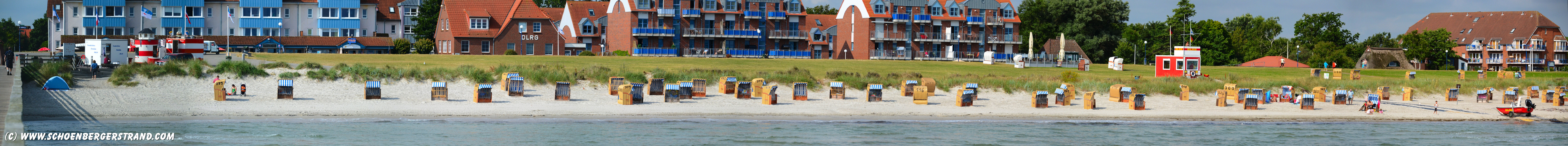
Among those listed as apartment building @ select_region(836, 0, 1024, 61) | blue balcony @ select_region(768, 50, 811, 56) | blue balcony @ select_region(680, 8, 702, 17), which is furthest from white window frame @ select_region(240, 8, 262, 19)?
apartment building @ select_region(836, 0, 1024, 61)

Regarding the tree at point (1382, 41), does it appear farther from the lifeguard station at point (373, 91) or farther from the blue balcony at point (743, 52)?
the lifeguard station at point (373, 91)

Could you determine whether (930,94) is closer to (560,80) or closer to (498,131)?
(560,80)

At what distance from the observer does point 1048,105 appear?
2797 centimetres

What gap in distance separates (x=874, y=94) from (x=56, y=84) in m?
19.5

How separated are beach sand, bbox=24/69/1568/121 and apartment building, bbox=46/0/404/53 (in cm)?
5692

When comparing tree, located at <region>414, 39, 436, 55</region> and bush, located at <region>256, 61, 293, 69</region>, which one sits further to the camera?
tree, located at <region>414, 39, 436, 55</region>

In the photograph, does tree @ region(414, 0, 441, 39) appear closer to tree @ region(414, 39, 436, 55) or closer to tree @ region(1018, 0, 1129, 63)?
tree @ region(414, 39, 436, 55)

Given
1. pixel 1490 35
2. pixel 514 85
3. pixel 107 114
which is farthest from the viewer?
pixel 1490 35

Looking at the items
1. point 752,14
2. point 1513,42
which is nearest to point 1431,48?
point 1513,42

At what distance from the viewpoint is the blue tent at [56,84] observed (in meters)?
25.2

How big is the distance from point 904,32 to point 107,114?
57.7 meters

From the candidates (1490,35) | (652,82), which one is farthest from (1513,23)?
(652,82)

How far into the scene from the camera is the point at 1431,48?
289 feet

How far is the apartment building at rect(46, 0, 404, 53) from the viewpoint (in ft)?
272
